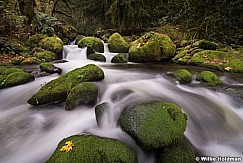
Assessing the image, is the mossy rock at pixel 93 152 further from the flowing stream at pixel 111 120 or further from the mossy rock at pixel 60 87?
the mossy rock at pixel 60 87

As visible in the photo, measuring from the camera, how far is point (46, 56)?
28.8 ft

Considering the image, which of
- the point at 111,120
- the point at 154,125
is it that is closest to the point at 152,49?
the point at 111,120

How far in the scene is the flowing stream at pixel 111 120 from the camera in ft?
10.3

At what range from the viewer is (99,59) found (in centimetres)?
902

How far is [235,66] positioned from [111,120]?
5.35 meters

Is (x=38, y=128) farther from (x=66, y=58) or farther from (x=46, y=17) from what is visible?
(x=46, y=17)

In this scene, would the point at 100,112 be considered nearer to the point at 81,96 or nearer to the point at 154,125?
the point at 81,96

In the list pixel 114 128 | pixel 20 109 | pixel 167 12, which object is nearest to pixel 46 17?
pixel 167 12

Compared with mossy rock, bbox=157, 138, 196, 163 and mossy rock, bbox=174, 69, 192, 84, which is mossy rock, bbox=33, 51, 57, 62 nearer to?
mossy rock, bbox=174, 69, 192, 84

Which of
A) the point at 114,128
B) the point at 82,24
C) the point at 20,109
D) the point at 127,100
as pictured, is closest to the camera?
the point at 114,128

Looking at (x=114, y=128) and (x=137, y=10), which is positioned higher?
(x=137, y=10)

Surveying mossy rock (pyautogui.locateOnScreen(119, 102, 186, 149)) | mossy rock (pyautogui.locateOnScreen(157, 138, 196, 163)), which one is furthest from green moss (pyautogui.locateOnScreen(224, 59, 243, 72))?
mossy rock (pyautogui.locateOnScreen(157, 138, 196, 163))

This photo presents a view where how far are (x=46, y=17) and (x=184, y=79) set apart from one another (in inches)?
386

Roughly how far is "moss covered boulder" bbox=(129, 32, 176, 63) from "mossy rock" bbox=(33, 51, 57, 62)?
3646 millimetres
